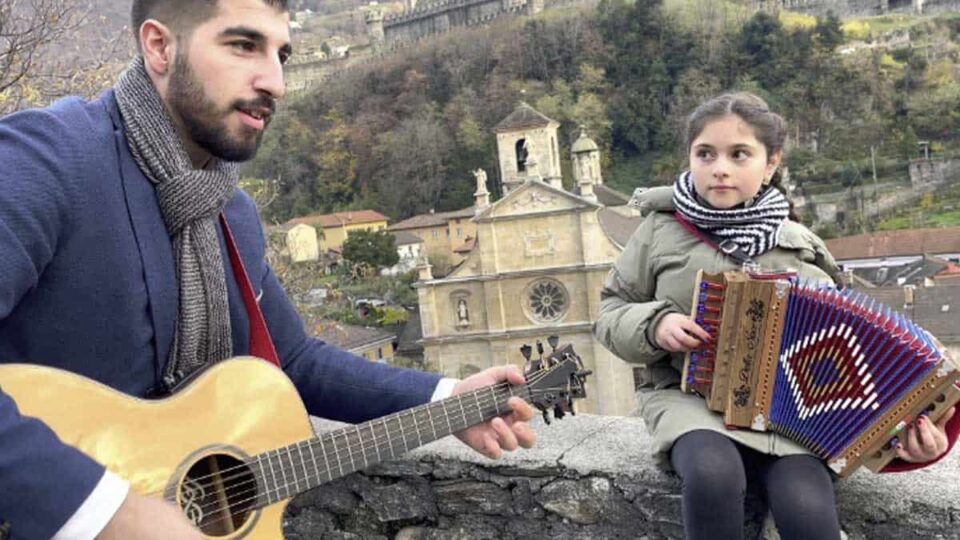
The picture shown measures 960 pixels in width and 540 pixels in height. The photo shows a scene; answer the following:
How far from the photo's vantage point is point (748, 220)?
2.36 m

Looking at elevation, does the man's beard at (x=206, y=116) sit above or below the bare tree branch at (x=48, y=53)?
below

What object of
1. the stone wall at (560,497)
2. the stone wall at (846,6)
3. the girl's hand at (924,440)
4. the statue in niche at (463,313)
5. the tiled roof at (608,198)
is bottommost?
the statue in niche at (463,313)

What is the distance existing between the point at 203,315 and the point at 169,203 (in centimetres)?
27

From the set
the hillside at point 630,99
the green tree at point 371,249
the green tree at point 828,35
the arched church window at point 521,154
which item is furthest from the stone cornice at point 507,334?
the green tree at point 828,35

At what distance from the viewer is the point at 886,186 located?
131 feet

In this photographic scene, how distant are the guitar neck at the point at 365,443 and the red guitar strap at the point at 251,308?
29 cm

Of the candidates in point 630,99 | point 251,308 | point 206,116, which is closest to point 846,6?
point 630,99

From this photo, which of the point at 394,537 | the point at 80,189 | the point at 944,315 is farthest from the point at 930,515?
the point at 944,315

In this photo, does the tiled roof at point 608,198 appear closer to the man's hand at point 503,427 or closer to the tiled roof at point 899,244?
the tiled roof at point 899,244

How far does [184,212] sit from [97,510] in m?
0.71

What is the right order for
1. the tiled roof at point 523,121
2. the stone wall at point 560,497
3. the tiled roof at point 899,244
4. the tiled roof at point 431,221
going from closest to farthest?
the stone wall at point 560,497 → the tiled roof at point 523,121 → the tiled roof at point 899,244 → the tiled roof at point 431,221

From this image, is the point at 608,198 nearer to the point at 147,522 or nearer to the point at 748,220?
the point at 748,220

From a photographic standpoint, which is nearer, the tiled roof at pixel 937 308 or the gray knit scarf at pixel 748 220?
the gray knit scarf at pixel 748 220

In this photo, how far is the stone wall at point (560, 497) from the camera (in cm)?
211
